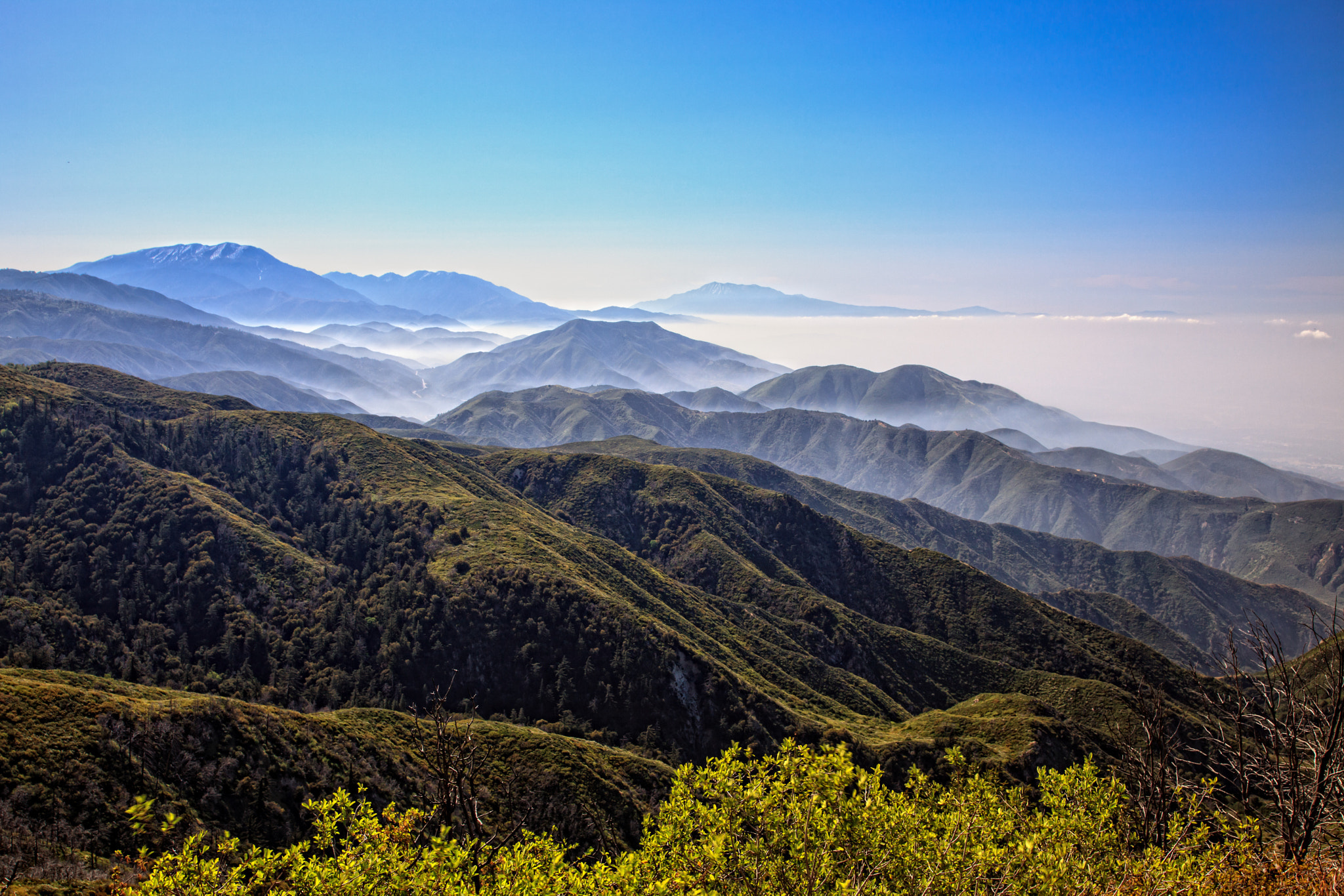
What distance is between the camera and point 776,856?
21.4 m

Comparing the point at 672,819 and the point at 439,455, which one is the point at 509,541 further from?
the point at 672,819

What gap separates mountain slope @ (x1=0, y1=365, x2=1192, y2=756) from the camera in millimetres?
94062

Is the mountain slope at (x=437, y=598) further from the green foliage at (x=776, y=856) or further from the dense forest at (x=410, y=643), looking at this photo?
the green foliage at (x=776, y=856)

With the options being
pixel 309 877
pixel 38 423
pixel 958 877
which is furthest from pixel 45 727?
pixel 38 423

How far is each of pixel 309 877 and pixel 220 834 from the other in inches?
1539

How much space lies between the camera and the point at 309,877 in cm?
1903

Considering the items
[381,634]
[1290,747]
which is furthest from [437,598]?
[1290,747]

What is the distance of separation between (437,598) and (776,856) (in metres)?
93.8

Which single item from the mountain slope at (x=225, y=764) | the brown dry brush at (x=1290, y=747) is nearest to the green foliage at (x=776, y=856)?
the brown dry brush at (x=1290, y=747)

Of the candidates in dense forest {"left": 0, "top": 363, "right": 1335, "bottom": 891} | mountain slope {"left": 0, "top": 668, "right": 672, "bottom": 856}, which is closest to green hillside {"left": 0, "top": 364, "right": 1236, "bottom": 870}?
mountain slope {"left": 0, "top": 668, "right": 672, "bottom": 856}

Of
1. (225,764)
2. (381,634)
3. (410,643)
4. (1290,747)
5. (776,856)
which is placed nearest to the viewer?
(776,856)

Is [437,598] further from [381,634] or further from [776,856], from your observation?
[776,856]

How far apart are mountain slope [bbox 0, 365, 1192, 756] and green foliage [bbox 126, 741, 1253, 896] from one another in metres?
71.1

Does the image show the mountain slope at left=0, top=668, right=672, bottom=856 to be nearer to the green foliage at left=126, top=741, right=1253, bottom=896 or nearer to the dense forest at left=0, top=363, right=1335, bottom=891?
the dense forest at left=0, top=363, right=1335, bottom=891
